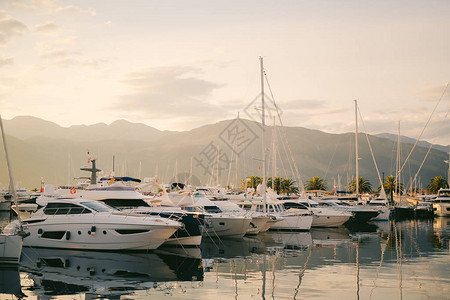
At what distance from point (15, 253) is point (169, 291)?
23.1ft

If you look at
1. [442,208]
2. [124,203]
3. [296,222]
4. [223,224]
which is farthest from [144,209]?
[442,208]

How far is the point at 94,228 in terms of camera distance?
71.2 feet

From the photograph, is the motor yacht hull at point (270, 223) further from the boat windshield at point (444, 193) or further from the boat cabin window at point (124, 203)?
the boat windshield at point (444, 193)

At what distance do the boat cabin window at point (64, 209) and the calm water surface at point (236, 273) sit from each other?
179cm

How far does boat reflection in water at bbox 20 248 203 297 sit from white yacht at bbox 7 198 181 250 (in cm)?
45

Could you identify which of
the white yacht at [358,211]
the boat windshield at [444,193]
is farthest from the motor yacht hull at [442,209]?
the white yacht at [358,211]

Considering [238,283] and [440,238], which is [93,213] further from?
[440,238]

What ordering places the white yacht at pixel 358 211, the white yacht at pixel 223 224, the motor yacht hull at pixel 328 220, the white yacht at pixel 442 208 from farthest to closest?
the white yacht at pixel 442 208
the white yacht at pixel 358 211
the motor yacht hull at pixel 328 220
the white yacht at pixel 223 224

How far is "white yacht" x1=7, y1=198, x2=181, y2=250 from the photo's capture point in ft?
71.0

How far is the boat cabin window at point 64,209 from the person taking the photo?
2256 centimetres

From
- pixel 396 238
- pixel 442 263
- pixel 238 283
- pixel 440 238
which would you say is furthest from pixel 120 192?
pixel 440 238


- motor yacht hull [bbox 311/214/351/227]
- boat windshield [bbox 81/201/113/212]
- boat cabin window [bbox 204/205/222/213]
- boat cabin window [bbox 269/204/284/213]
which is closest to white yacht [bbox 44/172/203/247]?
boat windshield [bbox 81/201/113/212]

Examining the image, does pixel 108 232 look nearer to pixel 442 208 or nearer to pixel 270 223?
pixel 270 223

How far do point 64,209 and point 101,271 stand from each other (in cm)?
659
